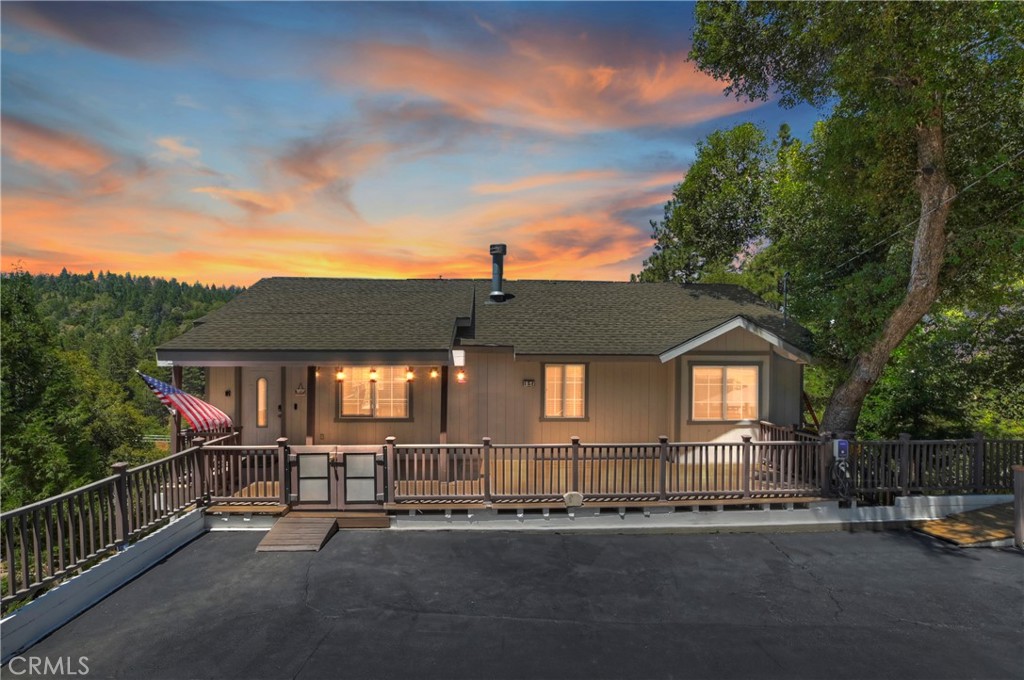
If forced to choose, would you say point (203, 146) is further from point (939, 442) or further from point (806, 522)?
point (939, 442)

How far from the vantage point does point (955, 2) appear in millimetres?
8914

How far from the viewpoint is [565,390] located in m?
12.2

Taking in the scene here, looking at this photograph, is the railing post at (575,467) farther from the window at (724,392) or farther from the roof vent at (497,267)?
the roof vent at (497,267)

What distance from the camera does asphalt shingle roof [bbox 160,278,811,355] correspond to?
1099 centimetres

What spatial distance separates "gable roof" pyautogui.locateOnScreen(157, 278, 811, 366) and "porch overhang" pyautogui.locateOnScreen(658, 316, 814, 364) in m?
0.05

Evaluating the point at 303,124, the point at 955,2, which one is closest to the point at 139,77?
the point at 303,124

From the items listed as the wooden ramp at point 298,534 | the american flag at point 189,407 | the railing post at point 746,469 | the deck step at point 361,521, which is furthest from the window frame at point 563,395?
the american flag at point 189,407

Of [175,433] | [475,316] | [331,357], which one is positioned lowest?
[175,433]

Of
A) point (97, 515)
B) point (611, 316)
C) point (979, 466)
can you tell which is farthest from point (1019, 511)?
point (97, 515)

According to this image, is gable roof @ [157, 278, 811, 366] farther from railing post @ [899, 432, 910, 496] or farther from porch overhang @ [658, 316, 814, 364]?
railing post @ [899, 432, 910, 496]

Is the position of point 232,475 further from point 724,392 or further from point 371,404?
point 724,392

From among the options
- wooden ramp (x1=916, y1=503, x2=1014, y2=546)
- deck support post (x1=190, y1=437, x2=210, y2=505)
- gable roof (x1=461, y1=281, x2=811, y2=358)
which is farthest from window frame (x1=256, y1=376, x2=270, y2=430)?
wooden ramp (x1=916, y1=503, x2=1014, y2=546)

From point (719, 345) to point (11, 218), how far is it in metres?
24.2

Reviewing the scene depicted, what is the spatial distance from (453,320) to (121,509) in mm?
7369
